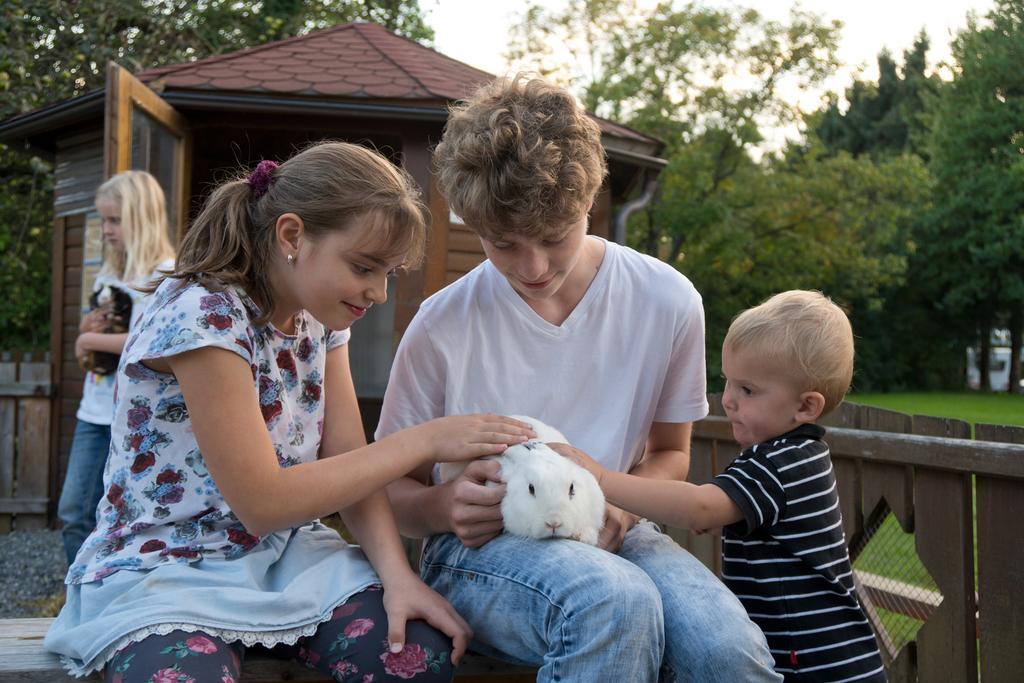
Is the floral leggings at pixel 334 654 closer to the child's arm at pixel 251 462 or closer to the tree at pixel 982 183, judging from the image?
the child's arm at pixel 251 462

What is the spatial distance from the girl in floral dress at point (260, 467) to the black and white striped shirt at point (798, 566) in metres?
0.63

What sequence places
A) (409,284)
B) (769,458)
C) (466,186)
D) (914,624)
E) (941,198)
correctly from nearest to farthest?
(466,186), (769,458), (914,624), (409,284), (941,198)

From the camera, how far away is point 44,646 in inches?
82.4

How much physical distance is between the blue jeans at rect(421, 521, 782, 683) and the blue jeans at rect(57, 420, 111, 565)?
10.7 ft

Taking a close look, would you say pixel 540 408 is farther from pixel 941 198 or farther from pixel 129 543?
pixel 941 198

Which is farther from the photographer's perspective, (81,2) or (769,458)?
(81,2)

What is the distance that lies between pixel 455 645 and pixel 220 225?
43.7 inches

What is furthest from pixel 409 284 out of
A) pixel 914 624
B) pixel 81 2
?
pixel 81 2

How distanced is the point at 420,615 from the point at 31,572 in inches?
245

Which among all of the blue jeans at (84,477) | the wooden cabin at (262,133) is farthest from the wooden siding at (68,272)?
the blue jeans at (84,477)

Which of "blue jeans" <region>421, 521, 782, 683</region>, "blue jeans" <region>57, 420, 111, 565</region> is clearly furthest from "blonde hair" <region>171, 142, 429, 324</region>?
"blue jeans" <region>57, 420, 111, 565</region>

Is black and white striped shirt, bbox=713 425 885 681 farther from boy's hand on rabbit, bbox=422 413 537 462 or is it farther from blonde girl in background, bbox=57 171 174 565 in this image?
blonde girl in background, bbox=57 171 174 565

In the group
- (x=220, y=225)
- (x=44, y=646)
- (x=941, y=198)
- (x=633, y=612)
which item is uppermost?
(x=941, y=198)

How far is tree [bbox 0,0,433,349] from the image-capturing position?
11.7m
